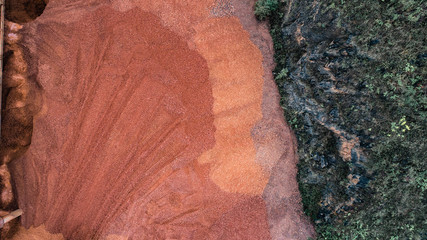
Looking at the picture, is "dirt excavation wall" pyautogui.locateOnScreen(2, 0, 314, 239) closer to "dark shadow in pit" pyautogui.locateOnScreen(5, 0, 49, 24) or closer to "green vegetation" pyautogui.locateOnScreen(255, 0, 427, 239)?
"dark shadow in pit" pyautogui.locateOnScreen(5, 0, 49, 24)

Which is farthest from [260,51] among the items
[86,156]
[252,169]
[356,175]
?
[86,156]

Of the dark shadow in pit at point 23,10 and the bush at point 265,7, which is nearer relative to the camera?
the bush at point 265,7

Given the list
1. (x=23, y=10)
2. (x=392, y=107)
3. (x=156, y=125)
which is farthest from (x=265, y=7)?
(x=23, y=10)

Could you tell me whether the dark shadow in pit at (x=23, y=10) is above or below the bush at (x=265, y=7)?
below

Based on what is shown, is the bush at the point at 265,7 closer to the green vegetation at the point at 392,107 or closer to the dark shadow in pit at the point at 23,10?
the green vegetation at the point at 392,107

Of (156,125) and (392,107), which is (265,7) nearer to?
(392,107)

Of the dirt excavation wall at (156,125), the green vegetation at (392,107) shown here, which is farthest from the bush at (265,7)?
the green vegetation at (392,107)

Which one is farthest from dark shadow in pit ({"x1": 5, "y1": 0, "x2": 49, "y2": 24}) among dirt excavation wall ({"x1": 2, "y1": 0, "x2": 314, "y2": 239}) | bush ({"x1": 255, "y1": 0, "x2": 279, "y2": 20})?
bush ({"x1": 255, "y1": 0, "x2": 279, "y2": 20})
